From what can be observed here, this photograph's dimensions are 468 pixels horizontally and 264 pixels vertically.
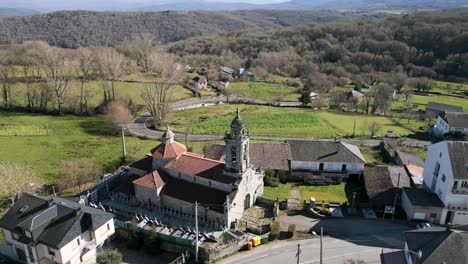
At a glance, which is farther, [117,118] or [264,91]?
[264,91]

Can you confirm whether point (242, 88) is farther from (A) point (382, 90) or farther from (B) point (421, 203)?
(B) point (421, 203)

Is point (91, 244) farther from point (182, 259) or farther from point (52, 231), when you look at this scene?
point (182, 259)

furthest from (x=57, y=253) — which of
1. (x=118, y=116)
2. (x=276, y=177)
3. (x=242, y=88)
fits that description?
(x=242, y=88)

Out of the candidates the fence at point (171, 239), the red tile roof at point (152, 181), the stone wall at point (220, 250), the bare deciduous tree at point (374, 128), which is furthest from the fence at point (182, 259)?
the bare deciduous tree at point (374, 128)

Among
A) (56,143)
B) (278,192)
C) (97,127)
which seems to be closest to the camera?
(278,192)

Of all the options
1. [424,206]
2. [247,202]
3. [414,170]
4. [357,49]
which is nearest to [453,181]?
[424,206]

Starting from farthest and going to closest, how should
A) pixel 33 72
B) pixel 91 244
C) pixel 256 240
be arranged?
pixel 33 72 < pixel 256 240 < pixel 91 244

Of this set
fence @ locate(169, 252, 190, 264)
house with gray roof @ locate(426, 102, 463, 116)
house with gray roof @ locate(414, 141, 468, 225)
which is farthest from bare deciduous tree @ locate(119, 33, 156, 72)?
house with gray roof @ locate(414, 141, 468, 225)
